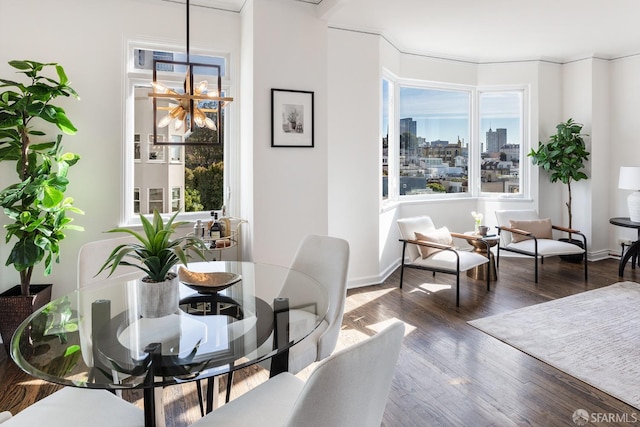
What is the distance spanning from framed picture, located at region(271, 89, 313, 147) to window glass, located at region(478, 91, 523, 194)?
3.33 meters

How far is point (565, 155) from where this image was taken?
5.48 m

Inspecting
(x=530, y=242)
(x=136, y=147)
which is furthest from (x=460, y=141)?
(x=136, y=147)

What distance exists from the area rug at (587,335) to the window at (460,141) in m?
2.23

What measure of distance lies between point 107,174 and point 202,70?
4.17 ft

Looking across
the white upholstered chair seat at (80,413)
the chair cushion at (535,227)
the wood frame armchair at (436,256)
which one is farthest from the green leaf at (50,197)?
the chair cushion at (535,227)

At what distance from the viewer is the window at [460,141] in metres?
5.55

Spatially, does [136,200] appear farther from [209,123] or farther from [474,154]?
[474,154]

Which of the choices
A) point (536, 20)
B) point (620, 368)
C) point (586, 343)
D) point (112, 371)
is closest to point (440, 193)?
point (536, 20)

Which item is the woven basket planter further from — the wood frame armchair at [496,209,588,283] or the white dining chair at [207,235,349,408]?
the wood frame armchair at [496,209,588,283]

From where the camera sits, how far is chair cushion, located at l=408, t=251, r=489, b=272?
409cm

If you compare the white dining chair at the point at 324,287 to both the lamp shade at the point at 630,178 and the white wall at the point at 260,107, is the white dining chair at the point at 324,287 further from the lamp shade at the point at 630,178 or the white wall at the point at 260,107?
the lamp shade at the point at 630,178

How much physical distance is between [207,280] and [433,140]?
4.42 meters

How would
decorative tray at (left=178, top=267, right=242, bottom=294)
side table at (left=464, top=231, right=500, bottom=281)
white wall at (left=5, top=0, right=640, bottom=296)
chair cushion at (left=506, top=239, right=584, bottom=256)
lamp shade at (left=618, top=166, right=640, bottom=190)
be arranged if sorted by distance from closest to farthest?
1. decorative tray at (left=178, top=267, right=242, bottom=294)
2. white wall at (left=5, top=0, right=640, bottom=296)
3. side table at (left=464, top=231, right=500, bottom=281)
4. chair cushion at (left=506, top=239, right=584, bottom=256)
5. lamp shade at (left=618, top=166, right=640, bottom=190)

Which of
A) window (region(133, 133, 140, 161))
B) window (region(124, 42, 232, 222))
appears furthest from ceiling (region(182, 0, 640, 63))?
window (region(133, 133, 140, 161))
